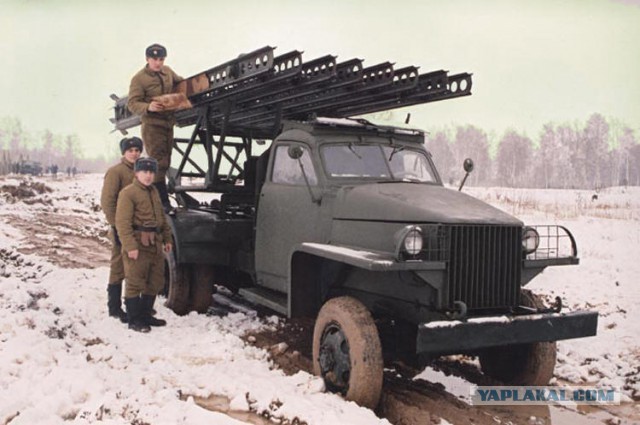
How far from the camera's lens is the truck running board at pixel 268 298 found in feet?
18.5

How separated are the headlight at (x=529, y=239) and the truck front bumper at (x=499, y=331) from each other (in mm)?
587

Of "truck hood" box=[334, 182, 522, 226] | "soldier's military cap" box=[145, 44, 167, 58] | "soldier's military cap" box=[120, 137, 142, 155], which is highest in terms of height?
"soldier's military cap" box=[145, 44, 167, 58]

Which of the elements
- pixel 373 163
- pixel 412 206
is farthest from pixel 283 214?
pixel 412 206

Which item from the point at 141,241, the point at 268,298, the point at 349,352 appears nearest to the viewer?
the point at 349,352

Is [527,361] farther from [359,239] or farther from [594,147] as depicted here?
[594,147]

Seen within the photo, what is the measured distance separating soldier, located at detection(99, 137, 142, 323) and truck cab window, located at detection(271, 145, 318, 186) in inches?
68.6

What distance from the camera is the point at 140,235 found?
6332 millimetres

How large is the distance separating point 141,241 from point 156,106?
1.74 metres

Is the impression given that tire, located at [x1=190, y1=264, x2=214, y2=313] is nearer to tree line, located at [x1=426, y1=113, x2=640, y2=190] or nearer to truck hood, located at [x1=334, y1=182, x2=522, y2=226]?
truck hood, located at [x1=334, y1=182, x2=522, y2=226]

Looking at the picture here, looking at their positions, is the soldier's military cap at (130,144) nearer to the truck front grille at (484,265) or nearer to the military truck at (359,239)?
the military truck at (359,239)

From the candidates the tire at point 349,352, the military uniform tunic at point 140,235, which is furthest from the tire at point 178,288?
the tire at point 349,352

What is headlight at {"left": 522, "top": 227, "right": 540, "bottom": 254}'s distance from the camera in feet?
15.9

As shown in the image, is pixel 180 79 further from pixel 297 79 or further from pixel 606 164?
pixel 606 164

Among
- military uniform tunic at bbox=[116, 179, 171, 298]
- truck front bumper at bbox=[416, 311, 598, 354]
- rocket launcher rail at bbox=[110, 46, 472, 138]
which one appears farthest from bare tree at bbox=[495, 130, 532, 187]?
truck front bumper at bbox=[416, 311, 598, 354]
